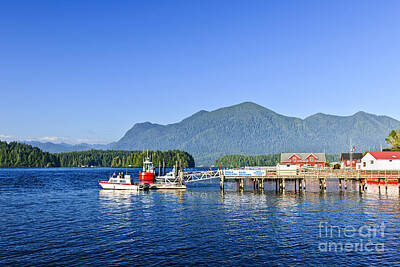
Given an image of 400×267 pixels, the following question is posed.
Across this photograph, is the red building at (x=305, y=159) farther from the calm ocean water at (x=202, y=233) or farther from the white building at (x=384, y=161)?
the calm ocean water at (x=202, y=233)

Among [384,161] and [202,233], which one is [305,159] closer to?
[384,161]

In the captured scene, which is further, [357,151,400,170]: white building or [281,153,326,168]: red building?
[281,153,326,168]: red building

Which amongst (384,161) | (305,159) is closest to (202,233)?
(384,161)

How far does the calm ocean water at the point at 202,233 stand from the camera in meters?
26.4

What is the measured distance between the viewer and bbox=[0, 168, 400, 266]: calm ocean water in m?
26.4

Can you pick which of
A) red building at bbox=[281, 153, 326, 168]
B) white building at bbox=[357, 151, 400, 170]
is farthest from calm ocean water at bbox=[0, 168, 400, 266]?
red building at bbox=[281, 153, 326, 168]

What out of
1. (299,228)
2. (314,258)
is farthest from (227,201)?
(314,258)

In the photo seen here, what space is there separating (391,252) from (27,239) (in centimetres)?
3210

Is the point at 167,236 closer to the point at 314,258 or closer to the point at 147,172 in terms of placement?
Result: the point at 314,258

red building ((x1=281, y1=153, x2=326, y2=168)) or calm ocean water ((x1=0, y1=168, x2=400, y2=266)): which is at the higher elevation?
red building ((x1=281, y1=153, x2=326, y2=168))

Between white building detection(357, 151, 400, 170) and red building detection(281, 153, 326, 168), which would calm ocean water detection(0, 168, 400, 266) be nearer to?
white building detection(357, 151, 400, 170)

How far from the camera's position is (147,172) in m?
94.2

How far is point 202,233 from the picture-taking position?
112 ft

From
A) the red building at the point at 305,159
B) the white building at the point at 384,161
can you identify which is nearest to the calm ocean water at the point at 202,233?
the white building at the point at 384,161
